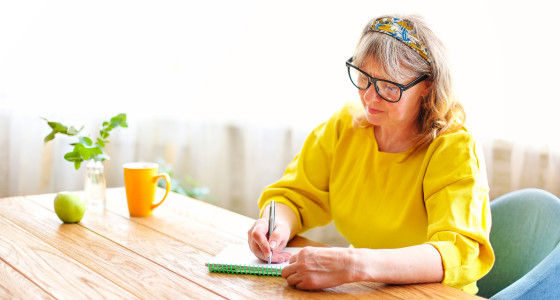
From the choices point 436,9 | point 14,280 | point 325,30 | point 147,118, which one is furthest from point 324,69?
point 14,280

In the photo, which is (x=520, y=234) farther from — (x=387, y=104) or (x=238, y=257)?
(x=238, y=257)

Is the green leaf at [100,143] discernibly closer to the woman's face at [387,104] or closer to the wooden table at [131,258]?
the wooden table at [131,258]

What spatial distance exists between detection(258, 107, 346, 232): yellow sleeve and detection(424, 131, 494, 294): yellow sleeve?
0.99 ft

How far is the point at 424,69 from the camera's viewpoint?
1.35 meters

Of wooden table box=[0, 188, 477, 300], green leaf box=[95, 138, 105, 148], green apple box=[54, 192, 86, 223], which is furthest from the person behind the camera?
green leaf box=[95, 138, 105, 148]

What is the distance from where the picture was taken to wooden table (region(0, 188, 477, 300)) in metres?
1.06

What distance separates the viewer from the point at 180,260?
1.24 m

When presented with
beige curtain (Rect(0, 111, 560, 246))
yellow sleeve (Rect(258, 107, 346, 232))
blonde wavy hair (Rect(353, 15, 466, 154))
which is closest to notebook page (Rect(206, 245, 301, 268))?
yellow sleeve (Rect(258, 107, 346, 232))

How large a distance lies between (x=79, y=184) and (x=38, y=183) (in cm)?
19

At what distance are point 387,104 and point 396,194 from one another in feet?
0.73

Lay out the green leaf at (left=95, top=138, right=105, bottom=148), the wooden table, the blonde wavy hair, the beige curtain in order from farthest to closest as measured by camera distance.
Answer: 1. the beige curtain
2. the green leaf at (left=95, top=138, right=105, bottom=148)
3. the blonde wavy hair
4. the wooden table

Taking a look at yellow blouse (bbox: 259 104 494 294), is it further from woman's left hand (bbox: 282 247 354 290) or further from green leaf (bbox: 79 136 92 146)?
green leaf (bbox: 79 136 92 146)

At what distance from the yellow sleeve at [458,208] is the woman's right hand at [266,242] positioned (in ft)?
1.04

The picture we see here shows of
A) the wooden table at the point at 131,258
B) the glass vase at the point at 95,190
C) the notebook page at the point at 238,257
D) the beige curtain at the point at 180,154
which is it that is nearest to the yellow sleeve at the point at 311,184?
the wooden table at the point at 131,258
